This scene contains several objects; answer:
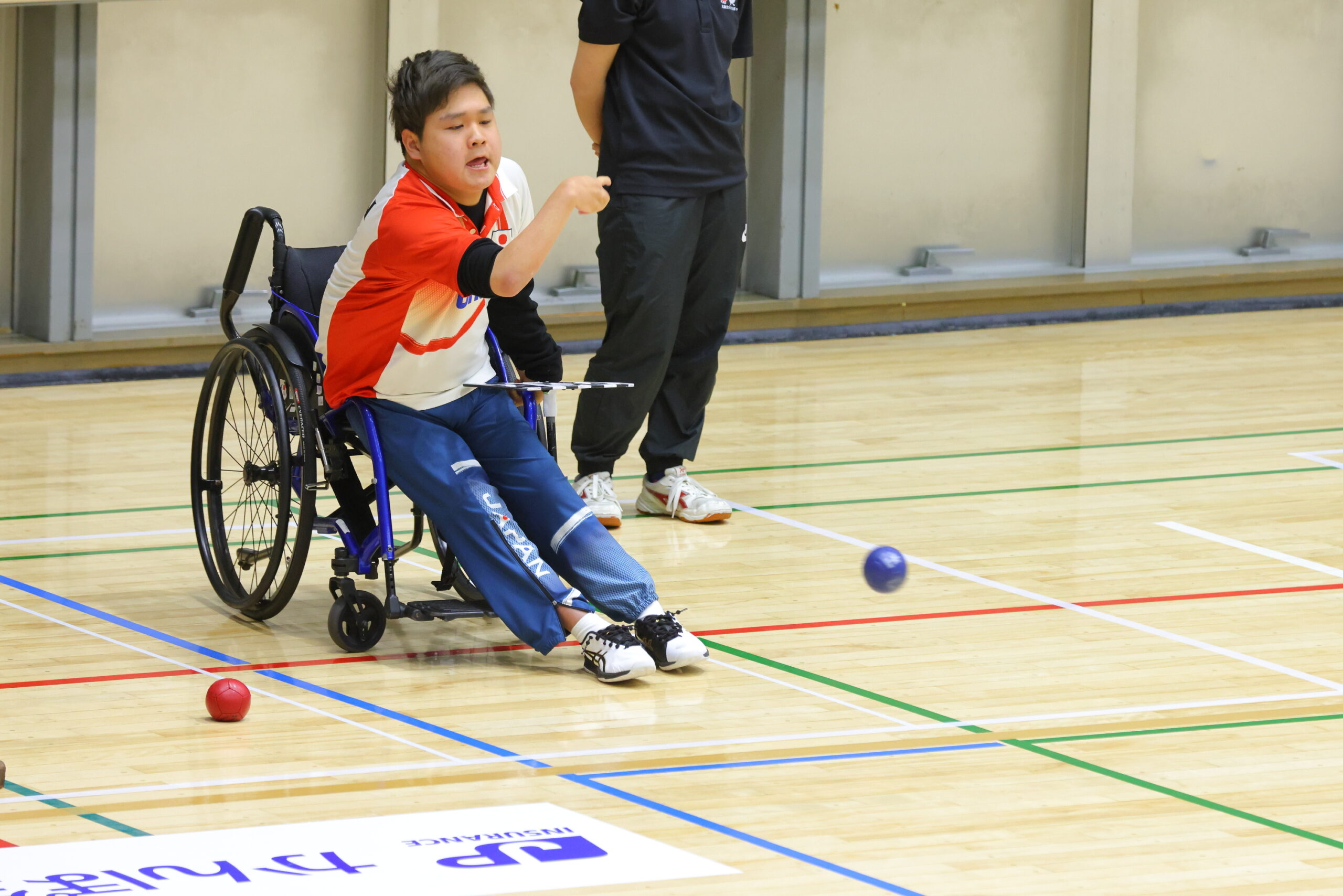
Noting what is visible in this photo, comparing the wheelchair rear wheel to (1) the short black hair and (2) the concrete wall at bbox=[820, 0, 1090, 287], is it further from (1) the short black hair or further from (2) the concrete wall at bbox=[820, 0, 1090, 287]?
(2) the concrete wall at bbox=[820, 0, 1090, 287]

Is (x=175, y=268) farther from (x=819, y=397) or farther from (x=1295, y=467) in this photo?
(x=1295, y=467)

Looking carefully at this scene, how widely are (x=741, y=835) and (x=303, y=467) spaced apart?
1.22m

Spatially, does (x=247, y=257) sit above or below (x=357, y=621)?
above

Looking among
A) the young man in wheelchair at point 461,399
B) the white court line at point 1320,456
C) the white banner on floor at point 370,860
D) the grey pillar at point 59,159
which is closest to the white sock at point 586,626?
the young man in wheelchair at point 461,399

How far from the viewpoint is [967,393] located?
22.2 feet

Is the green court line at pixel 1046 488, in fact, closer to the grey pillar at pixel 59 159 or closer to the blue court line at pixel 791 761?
the blue court line at pixel 791 761

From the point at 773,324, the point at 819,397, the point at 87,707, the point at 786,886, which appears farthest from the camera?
the point at 773,324

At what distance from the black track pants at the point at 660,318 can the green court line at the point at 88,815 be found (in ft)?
6.60

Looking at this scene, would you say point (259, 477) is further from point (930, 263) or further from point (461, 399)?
point (930, 263)

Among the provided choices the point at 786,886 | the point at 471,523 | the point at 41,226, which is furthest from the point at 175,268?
the point at 786,886

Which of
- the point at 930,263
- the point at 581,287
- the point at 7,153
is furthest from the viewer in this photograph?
the point at 930,263

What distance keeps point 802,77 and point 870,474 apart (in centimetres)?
279

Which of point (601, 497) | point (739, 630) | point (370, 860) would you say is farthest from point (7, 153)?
point (370, 860)

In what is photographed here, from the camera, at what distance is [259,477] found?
3990mm
